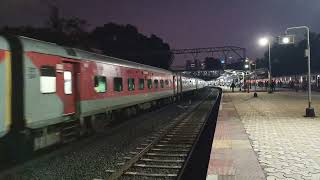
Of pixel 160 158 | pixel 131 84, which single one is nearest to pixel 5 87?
pixel 160 158

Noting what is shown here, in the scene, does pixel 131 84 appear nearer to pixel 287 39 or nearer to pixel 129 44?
pixel 287 39

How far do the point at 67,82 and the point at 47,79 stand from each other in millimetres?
1488

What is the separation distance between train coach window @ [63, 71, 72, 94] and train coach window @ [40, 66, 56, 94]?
2.75 ft

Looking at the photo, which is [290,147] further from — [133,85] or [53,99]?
[133,85]

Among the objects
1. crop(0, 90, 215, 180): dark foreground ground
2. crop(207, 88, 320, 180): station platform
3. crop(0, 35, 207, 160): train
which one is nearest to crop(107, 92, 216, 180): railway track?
crop(0, 90, 215, 180): dark foreground ground

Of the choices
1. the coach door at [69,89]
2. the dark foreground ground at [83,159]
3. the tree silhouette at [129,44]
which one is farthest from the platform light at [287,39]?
the tree silhouette at [129,44]

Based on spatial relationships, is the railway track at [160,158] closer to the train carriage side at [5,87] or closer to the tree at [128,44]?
the train carriage side at [5,87]

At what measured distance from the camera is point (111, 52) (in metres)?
80.5

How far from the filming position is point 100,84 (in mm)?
16953

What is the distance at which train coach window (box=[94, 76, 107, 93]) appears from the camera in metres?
16.4

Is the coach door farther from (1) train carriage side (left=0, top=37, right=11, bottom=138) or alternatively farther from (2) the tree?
(2) the tree

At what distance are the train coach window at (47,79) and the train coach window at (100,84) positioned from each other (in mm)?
3780

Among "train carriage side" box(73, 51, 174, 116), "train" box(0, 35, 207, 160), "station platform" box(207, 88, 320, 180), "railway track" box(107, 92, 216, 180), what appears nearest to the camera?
"station platform" box(207, 88, 320, 180)

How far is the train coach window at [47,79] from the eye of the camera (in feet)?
38.8
